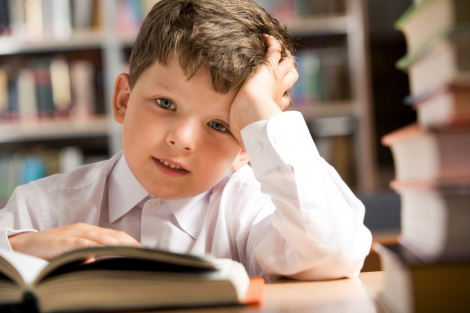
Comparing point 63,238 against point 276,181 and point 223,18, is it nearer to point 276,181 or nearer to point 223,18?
point 276,181

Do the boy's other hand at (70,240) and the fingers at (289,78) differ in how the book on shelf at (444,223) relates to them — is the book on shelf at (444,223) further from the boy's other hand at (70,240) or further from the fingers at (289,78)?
the fingers at (289,78)

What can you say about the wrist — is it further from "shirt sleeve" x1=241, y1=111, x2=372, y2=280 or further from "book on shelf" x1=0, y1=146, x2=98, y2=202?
"book on shelf" x1=0, y1=146, x2=98, y2=202

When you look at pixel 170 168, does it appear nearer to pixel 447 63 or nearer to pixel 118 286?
pixel 118 286

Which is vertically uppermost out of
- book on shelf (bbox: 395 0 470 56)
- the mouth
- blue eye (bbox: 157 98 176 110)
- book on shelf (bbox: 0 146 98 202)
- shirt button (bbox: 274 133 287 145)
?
book on shelf (bbox: 395 0 470 56)

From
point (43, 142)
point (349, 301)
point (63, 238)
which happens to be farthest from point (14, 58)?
point (349, 301)

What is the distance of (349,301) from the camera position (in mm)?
498

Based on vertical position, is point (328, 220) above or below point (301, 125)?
below

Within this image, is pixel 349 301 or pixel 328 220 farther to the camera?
pixel 328 220

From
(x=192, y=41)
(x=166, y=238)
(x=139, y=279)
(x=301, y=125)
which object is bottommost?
(x=166, y=238)

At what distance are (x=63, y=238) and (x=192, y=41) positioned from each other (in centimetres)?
42

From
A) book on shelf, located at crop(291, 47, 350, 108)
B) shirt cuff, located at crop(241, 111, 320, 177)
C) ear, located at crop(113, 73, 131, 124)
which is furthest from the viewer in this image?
book on shelf, located at crop(291, 47, 350, 108)

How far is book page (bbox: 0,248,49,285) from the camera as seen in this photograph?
49cm

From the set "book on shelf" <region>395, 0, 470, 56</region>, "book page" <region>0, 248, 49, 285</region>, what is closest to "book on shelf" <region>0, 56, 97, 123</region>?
"book page" <region>0, 248, 49, 285</region>

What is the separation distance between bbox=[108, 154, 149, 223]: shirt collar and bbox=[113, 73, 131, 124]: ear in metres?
0.12
